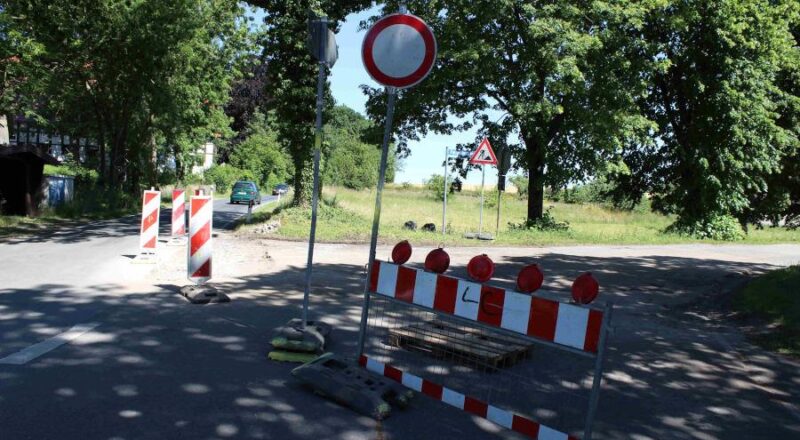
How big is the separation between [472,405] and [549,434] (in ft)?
1.96

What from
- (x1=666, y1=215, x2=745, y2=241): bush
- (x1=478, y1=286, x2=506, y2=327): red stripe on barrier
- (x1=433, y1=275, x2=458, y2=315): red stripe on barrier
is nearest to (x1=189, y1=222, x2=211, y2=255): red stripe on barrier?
(x1=433, y1=275, x2=458, y2=315): red stripe on barrier

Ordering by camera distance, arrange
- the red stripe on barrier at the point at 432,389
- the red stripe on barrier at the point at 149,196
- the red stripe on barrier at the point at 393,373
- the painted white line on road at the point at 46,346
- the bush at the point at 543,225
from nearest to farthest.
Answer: the red stripe on barrier at the point at 432,389 → the red stripe on barrier at the point at 393,373 → the painted white line on road at the point at 46,346 → the red stripe on barrier at the point at 149,196 → the bush at the point at 543,225

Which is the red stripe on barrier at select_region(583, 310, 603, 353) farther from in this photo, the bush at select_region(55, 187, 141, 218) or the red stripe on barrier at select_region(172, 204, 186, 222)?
the bush at select_region(55, 187, 141, 218)

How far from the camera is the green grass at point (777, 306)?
23.9 ft

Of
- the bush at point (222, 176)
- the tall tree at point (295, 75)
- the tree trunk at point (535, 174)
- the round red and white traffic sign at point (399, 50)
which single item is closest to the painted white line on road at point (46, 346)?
the round red and white traffic sign at point (399, 50)

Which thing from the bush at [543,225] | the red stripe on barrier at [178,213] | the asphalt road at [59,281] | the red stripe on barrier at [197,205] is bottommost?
the asphalt road at [59,281]

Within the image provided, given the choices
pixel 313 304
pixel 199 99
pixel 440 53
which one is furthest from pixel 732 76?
pixel 199 99

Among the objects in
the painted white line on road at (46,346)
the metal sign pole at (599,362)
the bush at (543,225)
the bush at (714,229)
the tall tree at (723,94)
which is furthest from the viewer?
the bush at (714,229)

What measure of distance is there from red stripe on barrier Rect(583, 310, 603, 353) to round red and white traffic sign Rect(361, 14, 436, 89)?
2.39 meters

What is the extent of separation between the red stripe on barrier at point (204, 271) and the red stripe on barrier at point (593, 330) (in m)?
5.90

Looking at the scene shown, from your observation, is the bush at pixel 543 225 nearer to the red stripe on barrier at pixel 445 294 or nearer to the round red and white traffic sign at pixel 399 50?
the round red and white traffic sign at pixel 399 50

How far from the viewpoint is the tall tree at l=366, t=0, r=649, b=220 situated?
19969 millimetres

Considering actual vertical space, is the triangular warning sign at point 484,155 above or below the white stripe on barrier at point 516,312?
above

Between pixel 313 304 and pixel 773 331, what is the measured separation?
19.3 ft
